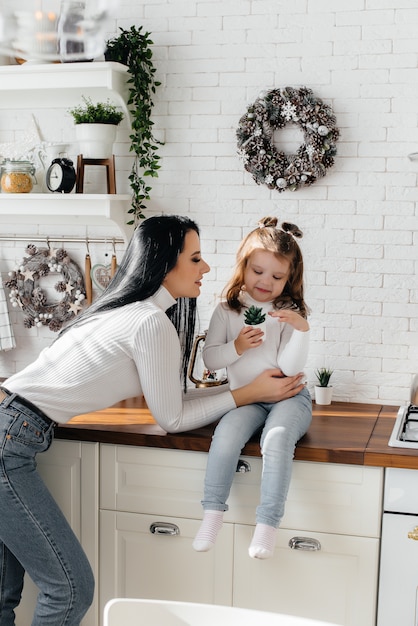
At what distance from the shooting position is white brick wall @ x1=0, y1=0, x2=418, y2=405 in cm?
284

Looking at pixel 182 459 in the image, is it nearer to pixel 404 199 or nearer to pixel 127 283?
pixel 127 283

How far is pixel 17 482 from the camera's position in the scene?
2.13 m

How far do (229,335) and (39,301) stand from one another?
0.94 meters

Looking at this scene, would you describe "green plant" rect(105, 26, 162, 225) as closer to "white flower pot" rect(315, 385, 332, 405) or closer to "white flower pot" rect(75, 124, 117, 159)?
"white flower pot" rect(75, 124, 117, 159)

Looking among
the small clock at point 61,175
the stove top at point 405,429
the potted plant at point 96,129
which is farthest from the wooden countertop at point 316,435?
the potted plant at point 96,129

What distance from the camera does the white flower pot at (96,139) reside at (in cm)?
293

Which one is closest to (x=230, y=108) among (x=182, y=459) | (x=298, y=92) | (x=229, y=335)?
(x=298, y=92)

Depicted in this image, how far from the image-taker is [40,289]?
3213mm

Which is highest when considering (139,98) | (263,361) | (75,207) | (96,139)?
(139,98)

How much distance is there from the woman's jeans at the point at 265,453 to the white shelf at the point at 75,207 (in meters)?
0.95

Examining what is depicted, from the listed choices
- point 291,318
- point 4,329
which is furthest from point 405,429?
point 4,329

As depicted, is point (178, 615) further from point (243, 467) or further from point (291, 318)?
point (291, 318)

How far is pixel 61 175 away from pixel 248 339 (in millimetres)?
1008

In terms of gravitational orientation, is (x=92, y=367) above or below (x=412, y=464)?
above
